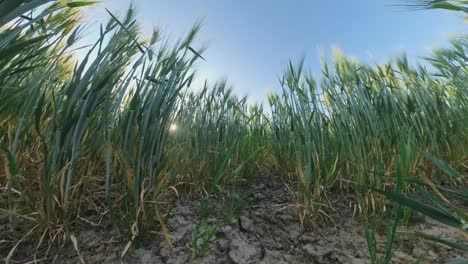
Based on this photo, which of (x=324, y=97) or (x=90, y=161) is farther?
(x=324, y=97)

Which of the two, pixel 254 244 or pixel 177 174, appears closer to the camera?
pixel 254 244

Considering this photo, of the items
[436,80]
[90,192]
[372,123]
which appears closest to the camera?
[90,192]

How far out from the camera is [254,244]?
71cm

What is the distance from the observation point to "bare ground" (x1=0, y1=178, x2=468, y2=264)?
0.63 m

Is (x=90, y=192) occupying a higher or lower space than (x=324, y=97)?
lower

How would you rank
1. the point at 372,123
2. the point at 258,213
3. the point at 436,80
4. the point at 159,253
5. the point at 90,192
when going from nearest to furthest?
1. the point at 159,253
2. the point at 90,192
3. the point at 258,213
4. the point at 372,123
5. the point at 436,80

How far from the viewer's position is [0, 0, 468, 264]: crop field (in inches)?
24.9

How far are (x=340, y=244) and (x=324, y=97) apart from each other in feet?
2.52

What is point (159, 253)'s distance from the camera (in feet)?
2.10

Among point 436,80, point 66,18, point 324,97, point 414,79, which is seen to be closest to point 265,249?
point 324,97

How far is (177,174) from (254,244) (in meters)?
0.38

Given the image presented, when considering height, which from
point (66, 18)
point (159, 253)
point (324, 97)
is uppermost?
point (66, 18)

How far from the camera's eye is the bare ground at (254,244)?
63 centimetres

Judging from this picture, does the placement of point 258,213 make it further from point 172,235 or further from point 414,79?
point 414,79
